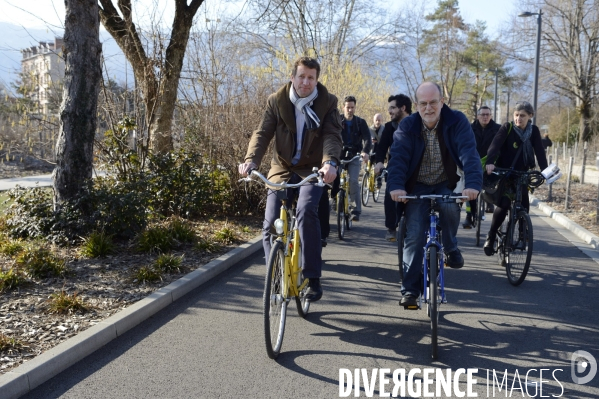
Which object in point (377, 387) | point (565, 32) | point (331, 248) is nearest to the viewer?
point (377, 387)

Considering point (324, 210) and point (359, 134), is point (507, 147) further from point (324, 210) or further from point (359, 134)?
point (359, 134)

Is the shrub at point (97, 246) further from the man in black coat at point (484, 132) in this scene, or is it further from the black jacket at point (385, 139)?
the man in black coat at point (484, 132)

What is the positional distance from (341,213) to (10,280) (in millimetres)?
5140

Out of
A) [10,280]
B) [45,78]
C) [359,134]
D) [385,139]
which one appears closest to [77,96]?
[45,78]

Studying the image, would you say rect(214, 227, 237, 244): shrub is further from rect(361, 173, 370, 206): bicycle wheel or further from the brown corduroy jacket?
rect(361, 173, 370, 206): bicycle wheel

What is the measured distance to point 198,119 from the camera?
1062 cm

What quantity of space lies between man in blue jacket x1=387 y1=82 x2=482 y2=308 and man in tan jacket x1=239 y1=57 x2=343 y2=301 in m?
0.57

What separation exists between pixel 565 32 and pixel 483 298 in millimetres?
32486

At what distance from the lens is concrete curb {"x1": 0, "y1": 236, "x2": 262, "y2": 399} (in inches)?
157

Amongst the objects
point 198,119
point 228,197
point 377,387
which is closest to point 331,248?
point 228,197

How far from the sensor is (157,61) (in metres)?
9.64

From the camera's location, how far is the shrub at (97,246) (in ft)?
24.0

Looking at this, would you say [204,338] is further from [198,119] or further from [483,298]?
[198,119]

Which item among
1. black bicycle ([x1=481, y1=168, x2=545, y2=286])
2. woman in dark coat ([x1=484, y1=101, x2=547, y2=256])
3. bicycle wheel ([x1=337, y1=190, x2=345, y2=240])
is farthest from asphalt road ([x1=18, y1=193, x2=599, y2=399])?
bicycle wheel ([x1=337, y1=190, x2=345, y2=240])
